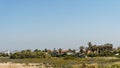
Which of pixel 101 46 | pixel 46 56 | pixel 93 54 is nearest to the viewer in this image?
pixel 46 56

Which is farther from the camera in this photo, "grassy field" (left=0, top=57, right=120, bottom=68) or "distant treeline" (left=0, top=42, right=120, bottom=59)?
"distant treeline" (left=0, top=42, right=120, bottom=59)

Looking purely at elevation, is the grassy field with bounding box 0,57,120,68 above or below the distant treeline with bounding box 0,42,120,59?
below

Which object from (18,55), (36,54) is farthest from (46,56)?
(18,55)

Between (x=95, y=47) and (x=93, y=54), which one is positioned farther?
(x=95, y=47)

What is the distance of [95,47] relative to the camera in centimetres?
10719

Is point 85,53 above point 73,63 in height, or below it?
above

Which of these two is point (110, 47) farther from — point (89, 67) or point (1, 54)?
point (89, 67)

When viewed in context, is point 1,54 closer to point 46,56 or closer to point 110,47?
point 46,56

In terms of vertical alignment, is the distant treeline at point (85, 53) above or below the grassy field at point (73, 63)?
above

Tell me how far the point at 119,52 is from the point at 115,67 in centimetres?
6414

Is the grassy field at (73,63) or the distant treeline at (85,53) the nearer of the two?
the grassy field at (73,63)

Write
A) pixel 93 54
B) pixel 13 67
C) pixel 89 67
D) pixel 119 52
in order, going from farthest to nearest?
pixel 119 52 < pixel 93 54 < pixel 89 67 < pixel 13 67

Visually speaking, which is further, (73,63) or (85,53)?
(85,53)

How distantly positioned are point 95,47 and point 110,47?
7431 mm
